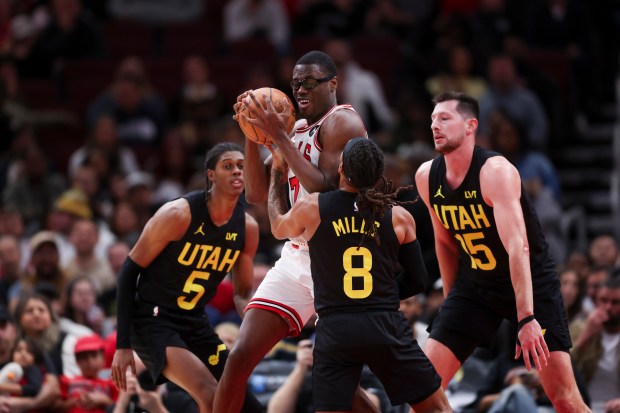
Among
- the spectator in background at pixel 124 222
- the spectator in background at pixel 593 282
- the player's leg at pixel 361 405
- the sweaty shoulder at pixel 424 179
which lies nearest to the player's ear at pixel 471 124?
the sweaty shoulder at pixel 424 179

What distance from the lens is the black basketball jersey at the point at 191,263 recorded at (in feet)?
24.2

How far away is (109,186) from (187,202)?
6142 mm

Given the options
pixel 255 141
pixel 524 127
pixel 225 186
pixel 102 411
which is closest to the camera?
pixel 255 141

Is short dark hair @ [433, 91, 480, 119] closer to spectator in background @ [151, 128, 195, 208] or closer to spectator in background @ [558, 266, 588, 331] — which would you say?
spectator in background @ [558, 266, 588, 331]

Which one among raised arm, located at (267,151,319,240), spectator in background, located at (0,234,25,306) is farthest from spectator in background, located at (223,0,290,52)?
raised arm, located at (267,151,319,240)

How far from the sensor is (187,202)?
7406 millimetres

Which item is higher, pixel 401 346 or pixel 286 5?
pixel 286 5

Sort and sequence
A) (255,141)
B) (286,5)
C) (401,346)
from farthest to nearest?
(286,5) → (255,141) → (401,346)

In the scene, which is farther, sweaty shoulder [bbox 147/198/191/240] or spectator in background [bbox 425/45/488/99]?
spectator in background [bbox 425/45/488/99]

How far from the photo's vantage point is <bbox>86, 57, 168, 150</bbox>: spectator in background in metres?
14.0

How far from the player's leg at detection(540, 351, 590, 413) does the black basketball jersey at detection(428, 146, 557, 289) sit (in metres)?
0.49

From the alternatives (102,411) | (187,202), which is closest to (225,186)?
(187,202)

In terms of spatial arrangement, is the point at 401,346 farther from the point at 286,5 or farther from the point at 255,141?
the point at 286,5

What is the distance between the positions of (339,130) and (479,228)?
1.05 metres
